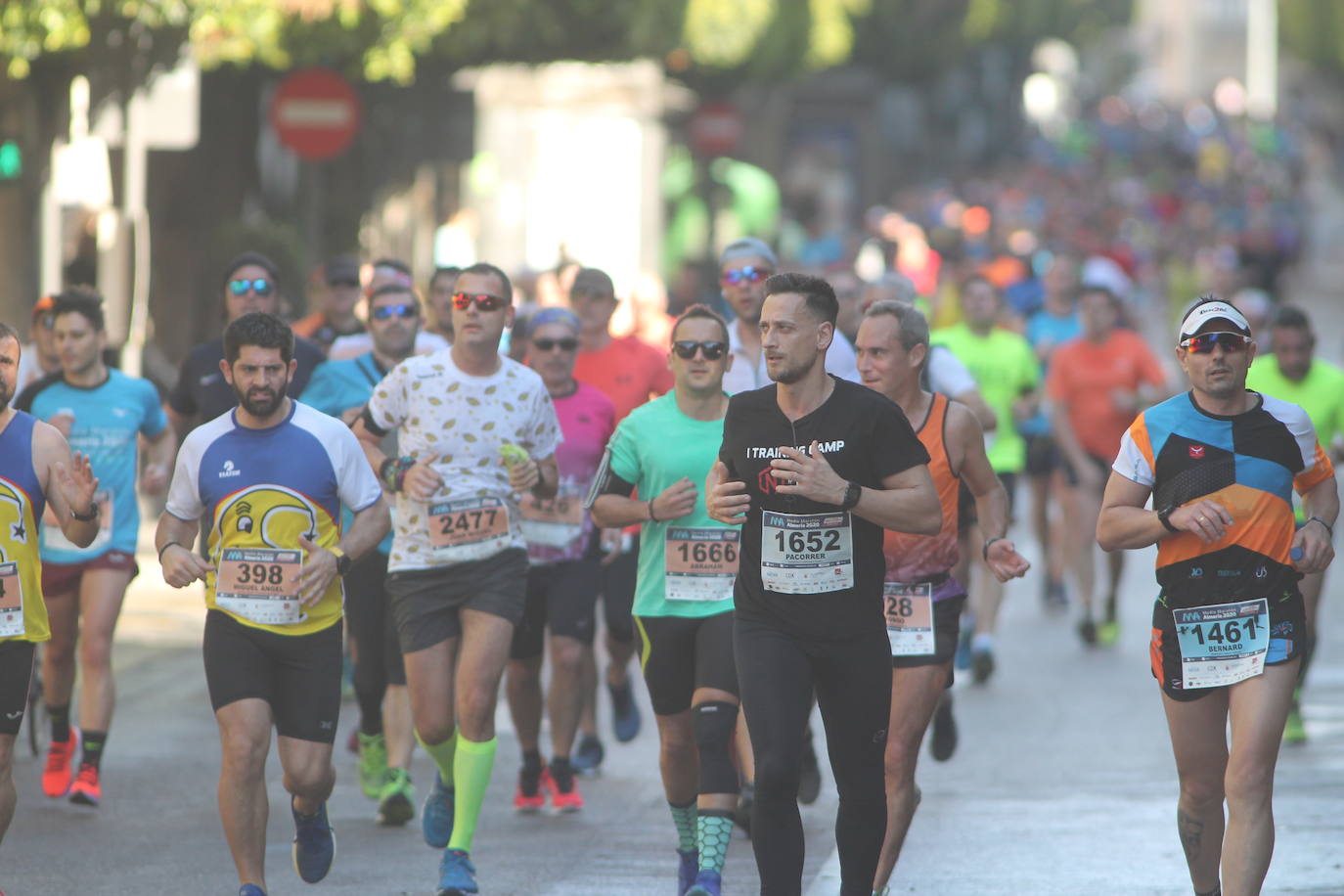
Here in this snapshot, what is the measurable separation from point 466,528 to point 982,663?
4995mm

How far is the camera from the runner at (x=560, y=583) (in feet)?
30.2

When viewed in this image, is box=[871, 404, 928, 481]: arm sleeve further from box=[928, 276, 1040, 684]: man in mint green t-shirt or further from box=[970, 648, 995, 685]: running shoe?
box=[928, 276, 1040, 684]: man in mint green t-shirt

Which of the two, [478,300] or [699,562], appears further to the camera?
[478,300]

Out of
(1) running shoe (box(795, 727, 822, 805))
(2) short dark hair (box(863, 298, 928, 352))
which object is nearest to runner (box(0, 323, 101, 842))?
(2) short dark hair (box(863, 298, 928, 352))

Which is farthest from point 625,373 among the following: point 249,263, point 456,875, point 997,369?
point 997,369

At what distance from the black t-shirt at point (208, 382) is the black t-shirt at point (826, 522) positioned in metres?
3.31

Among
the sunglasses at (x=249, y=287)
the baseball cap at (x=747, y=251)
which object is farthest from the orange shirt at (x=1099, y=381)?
the sunglasses at (x=249, y=287)

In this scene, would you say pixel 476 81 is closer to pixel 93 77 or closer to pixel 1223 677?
pixel 93 77

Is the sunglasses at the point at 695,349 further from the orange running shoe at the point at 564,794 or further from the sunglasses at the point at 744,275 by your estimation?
the orange running shoe at the point at 564,794

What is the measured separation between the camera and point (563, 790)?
9.23 m

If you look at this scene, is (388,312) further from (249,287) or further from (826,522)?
(826,522)

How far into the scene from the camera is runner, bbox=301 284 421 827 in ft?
29.8

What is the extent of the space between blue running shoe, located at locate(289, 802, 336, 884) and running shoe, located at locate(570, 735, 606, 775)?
269 centimetres

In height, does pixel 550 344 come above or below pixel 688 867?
above
